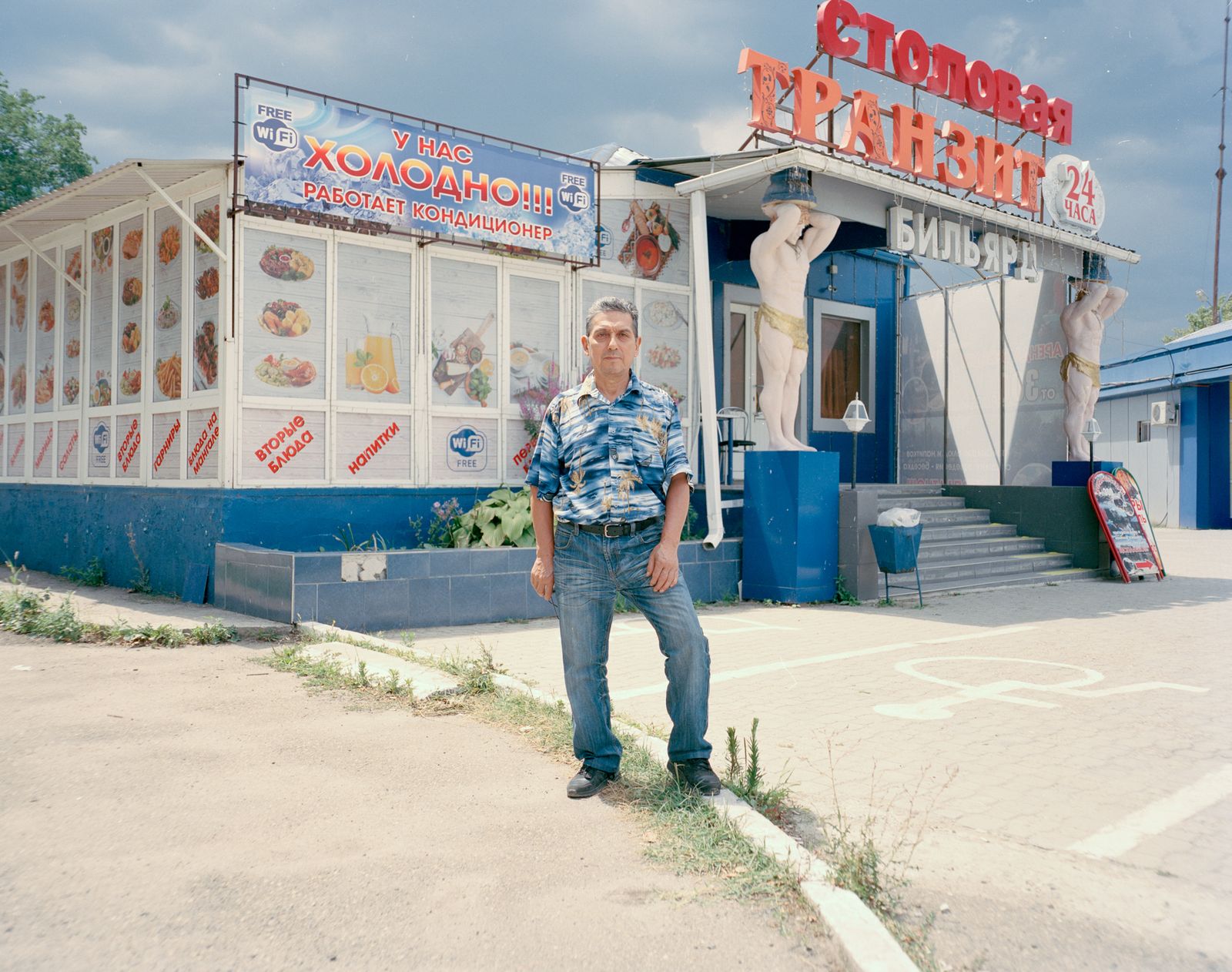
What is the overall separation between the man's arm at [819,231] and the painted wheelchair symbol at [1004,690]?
523cm

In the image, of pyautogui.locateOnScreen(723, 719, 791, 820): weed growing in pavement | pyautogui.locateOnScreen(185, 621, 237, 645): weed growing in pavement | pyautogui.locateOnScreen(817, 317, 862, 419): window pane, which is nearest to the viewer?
pyautogui.locateOnScreen(723, 719, 791, 820): weed growing in pavement

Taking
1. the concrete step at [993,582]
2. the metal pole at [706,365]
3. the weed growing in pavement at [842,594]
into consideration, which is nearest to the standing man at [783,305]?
the metal pole at [706,365]

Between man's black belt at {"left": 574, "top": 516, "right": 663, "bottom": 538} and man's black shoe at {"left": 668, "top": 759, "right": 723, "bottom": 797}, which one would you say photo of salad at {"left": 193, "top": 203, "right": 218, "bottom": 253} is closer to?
man's black belt at {"left": 574, "top": 516, "right": 663, "bottom": 538}

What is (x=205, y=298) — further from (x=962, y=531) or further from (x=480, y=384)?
(x=962, y=531)

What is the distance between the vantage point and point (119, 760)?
4430mm

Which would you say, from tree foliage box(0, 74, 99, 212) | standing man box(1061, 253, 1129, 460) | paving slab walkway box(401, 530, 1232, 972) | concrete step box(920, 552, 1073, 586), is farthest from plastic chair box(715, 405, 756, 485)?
tree foliage box(0, 74, 99, 212)

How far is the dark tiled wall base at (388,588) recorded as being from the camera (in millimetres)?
7773

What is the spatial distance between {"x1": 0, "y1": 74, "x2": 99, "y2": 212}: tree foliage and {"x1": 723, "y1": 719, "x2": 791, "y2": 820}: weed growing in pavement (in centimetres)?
2962

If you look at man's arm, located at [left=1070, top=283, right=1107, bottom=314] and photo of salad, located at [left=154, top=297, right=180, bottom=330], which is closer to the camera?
Result: photo of salad, located at [left=154, top=297, right=180, bottom=330]

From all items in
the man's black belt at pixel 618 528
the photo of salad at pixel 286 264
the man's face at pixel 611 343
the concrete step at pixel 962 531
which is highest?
the photo of salad at pixel 286 264

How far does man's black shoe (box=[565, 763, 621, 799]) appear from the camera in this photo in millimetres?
3977

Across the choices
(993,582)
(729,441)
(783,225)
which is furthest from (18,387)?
(993,582)

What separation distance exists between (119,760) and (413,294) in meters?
6.24

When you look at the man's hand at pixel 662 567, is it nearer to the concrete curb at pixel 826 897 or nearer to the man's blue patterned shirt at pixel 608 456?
the man's blue patterned shirt at pixel 608 456
